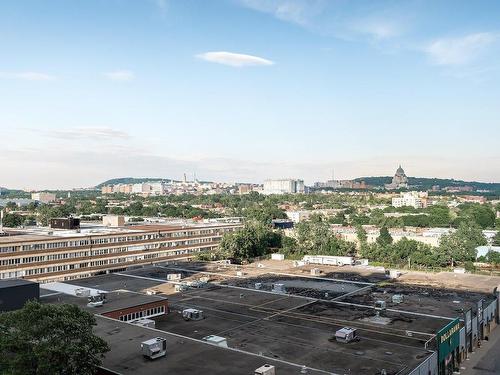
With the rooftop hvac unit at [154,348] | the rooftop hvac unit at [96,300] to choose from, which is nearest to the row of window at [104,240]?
the rooftop hvac unit at [96,300]

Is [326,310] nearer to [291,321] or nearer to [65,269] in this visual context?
[291,321]

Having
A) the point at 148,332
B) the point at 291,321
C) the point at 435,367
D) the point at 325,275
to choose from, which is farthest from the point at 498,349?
the point at 148,332

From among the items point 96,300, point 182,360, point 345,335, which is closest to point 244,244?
point 96,300

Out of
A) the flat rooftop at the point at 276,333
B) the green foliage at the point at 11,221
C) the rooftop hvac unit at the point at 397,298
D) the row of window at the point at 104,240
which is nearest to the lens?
the flat rooftop at the point at 276,333

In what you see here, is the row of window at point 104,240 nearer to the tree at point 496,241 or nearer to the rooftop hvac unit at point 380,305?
the rooftop hvac unit at point 380,305

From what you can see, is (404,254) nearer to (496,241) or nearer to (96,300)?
(496,241)
